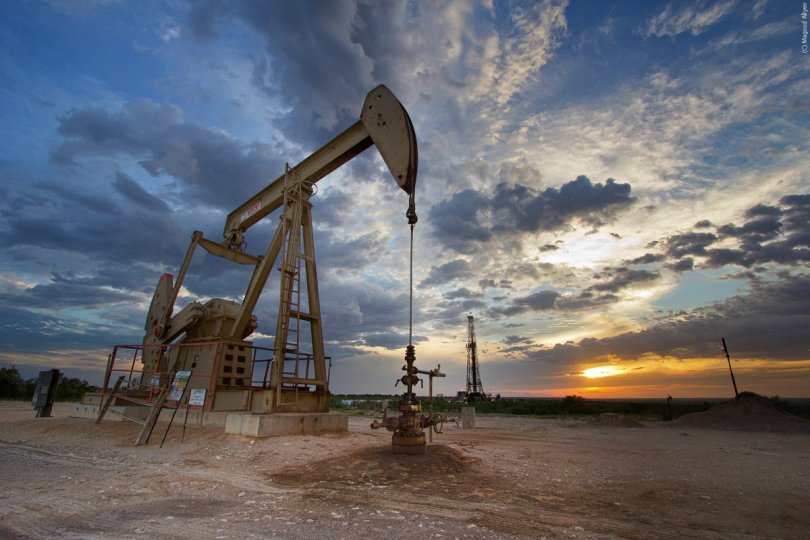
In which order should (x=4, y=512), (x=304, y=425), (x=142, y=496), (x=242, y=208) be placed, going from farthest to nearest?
(x=242, y=208)
(x=304, y=425)
(x=142, y=496)
(x=4, y=512)

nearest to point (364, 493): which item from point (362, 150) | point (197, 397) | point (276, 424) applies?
point (276, 424)

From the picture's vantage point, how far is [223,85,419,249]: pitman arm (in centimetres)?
933

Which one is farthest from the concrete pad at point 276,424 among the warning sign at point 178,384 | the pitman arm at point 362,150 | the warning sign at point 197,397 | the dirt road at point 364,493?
the pitman arm at point 362,150

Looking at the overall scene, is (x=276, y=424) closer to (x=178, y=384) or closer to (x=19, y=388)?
(x=178, y=384)

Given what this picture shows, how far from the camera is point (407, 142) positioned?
30.8 feet

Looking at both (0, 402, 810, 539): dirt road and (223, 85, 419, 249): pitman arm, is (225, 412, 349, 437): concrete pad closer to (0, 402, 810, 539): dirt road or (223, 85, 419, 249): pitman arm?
(0, 402, 810, 539): dirt road

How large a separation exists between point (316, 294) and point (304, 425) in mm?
3509

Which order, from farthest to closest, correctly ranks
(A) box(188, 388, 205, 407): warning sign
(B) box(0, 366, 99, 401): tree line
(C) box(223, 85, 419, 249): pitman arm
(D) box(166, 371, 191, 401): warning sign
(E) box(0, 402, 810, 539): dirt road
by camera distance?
1. (B) box(0, 366, 99, 401): tree line
2. (D) box(166, 371, 191, 401): warning sign
3. (A) box(188, 388, 205, 407): warning sign
4. (C) box(223, 85, 419, 249): pitman arm
5. (E) box(0, 402, 810, 539): dirt road

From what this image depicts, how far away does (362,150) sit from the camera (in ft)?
37.5

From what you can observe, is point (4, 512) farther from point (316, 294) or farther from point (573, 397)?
point (573, 397)

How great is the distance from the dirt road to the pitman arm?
477 centimetres

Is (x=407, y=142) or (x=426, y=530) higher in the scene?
(x=407, y=142)

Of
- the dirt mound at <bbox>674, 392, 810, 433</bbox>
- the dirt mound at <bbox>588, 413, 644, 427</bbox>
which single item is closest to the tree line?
the dirt mound at <bbox>588, 413, 644, 427</bbox>

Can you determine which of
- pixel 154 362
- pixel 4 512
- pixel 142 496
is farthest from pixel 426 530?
pixel 154 362
